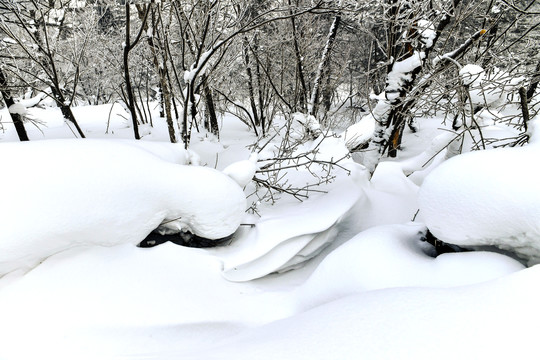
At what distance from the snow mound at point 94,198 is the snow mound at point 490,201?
174 cm

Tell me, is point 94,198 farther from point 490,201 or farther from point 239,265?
point 490,201

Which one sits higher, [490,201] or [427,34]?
[427,34]

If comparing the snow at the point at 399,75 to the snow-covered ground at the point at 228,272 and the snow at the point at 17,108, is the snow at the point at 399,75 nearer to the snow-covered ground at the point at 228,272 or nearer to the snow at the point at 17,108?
the snow-covered ground at the point at 228,272

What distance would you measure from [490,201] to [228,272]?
2.06 m

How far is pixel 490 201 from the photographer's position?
7.02 feet

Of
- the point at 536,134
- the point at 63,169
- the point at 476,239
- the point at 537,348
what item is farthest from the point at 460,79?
the point at 63,169

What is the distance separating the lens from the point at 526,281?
1596mm

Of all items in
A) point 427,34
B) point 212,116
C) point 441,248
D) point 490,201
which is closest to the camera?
point 490,201

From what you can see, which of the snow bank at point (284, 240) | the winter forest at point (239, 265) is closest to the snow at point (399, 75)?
the winter forest at point (239, 265)

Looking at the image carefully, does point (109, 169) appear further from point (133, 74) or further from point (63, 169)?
point (133, 74)

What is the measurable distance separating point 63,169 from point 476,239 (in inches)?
118

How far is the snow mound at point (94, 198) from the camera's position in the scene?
2020mm

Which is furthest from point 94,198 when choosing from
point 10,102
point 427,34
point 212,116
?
point 212,116

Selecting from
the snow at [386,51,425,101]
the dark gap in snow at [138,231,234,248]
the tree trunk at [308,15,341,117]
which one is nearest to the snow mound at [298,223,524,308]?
the dark gap in snow at [138,231,234,248]
